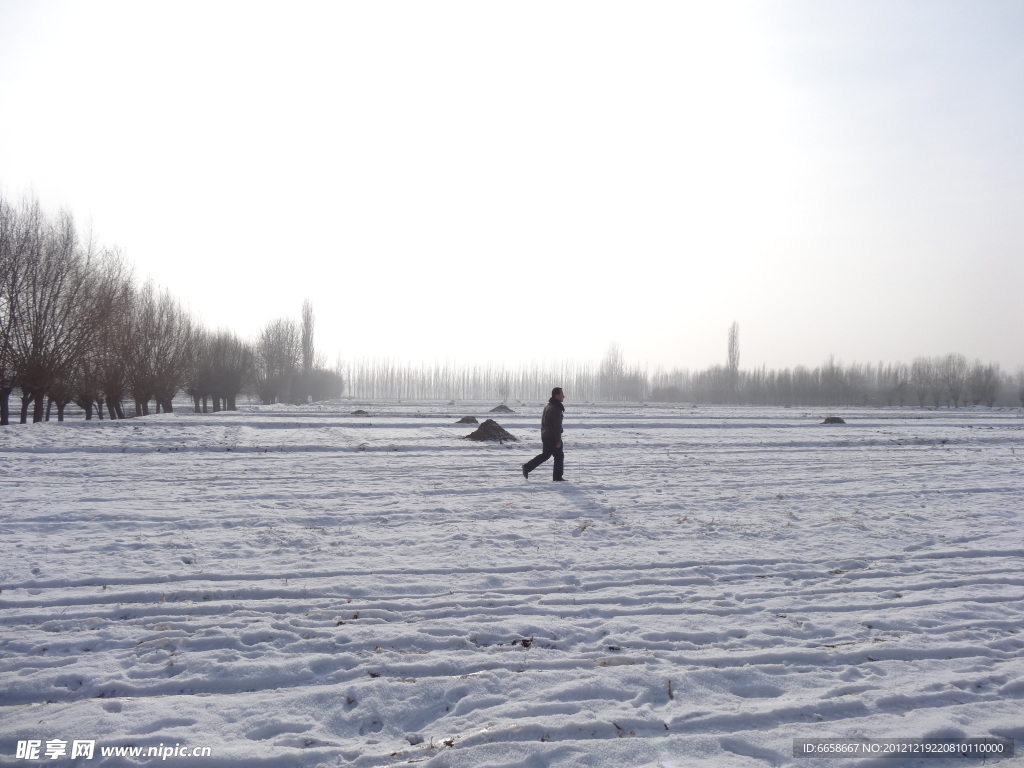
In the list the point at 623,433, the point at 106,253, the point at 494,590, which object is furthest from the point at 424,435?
the point at 106,253

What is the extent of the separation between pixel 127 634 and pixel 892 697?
530cm

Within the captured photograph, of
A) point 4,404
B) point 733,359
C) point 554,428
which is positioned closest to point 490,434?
point 554,428

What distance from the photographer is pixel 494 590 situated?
5547 millimetres

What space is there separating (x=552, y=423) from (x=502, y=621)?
624 cm

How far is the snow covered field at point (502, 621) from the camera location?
11.0 feet

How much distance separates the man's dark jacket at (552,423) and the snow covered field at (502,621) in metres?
1.03

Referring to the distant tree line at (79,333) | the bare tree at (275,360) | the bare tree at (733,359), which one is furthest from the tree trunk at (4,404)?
the bare tree at (733,359)

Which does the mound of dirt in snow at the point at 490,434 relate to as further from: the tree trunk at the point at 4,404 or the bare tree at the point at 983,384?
the bare tree at the point at 983,384

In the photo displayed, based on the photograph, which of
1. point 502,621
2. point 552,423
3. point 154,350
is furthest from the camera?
point 154,350

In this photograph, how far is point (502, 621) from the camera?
4.79m

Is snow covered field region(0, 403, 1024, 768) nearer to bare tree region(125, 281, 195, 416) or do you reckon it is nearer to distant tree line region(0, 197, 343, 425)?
distant tree line region(0, 197, 343, 425)

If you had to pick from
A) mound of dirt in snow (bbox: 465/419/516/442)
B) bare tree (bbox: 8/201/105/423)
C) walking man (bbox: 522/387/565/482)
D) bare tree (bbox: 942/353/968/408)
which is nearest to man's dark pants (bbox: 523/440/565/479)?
walking man (bbox: 522/387/565/482)

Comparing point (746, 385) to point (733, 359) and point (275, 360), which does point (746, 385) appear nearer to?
point (733, 359)

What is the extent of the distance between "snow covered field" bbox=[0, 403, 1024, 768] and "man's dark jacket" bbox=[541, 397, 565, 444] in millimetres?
1032
